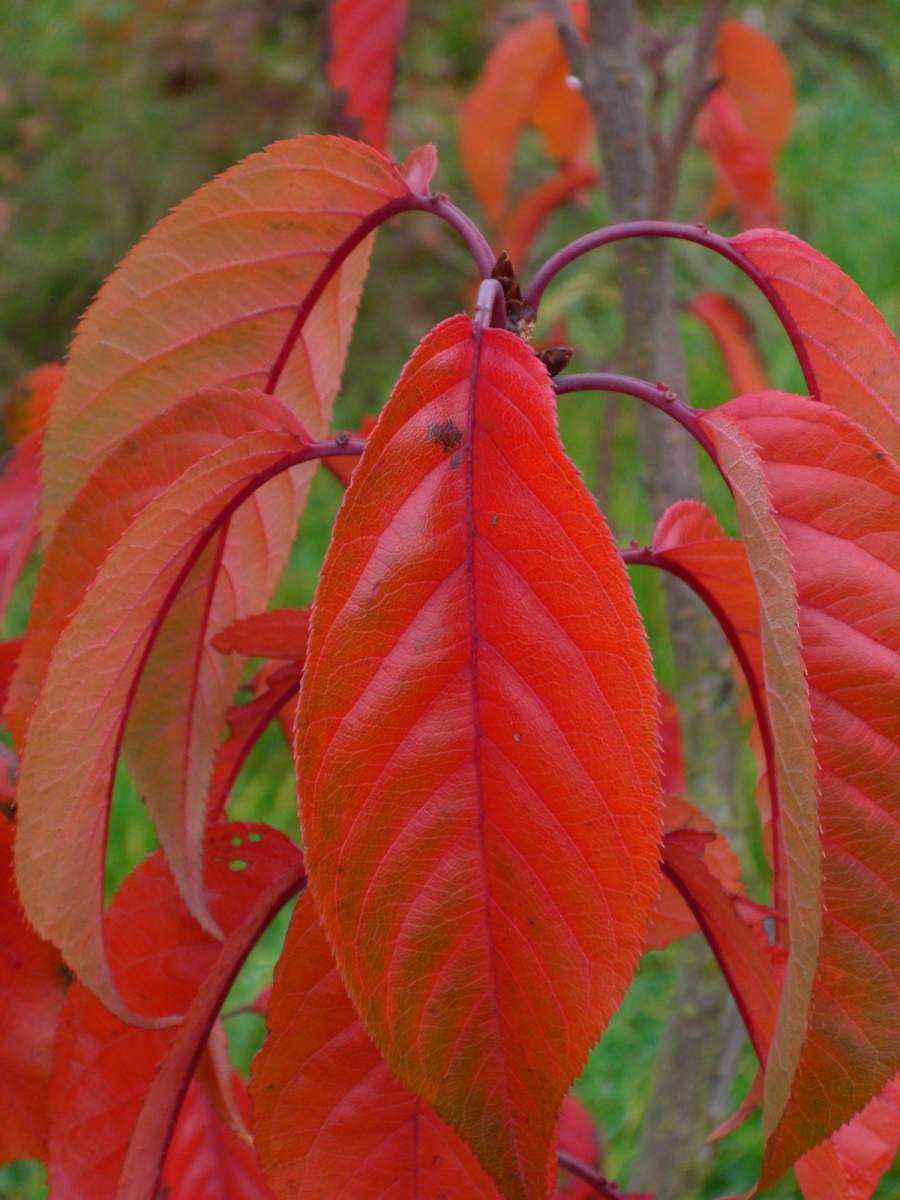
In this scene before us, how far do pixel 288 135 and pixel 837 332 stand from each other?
3225 millimetres

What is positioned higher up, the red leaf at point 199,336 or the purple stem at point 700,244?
the purple stem at point 700,244

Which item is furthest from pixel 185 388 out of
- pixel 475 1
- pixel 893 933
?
pixel 475 1

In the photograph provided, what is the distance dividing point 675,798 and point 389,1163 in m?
0.20

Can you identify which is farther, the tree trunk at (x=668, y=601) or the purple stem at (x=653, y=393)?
the tree trunk at (x=668, y=601)

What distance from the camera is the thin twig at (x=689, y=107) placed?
3.54 feet

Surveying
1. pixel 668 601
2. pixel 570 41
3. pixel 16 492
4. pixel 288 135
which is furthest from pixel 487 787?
pixel 288 135

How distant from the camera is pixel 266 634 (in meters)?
0.57

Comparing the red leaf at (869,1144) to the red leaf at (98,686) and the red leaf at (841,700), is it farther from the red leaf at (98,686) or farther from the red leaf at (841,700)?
→ the red leaf at (98,686)

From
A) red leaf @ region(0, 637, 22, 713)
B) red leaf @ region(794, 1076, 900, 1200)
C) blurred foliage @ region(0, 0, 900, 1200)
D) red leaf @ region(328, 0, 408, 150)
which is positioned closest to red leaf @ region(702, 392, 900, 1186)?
red leaf @ region(794, 1076, 900, 1200)

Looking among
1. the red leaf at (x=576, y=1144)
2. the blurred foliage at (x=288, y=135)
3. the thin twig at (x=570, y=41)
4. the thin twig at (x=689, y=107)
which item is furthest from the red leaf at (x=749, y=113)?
the blurred foliage at (x=288, y=135)

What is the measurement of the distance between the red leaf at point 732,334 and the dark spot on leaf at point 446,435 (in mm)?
831

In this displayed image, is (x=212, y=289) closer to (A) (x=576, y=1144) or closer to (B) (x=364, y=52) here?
(B) (x=364, y=52)

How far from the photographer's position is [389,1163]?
49 cm

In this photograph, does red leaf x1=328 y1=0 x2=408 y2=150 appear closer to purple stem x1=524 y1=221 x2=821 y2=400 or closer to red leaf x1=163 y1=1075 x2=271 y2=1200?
purple stem x1=524 y1=221 x2=821 y2=400
